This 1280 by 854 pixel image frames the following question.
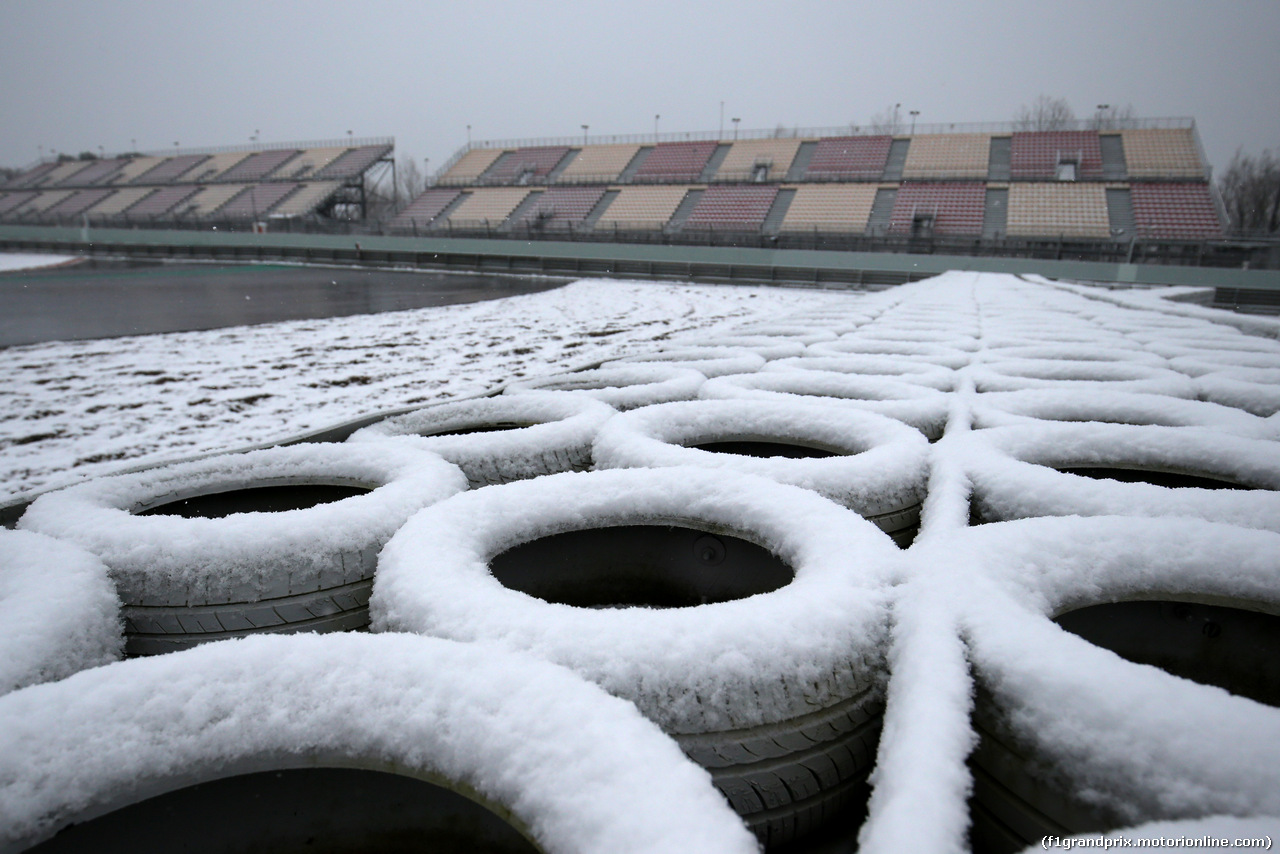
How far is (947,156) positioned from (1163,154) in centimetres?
633

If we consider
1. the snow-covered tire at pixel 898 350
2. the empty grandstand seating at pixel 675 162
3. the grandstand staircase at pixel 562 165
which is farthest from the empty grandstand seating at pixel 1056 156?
the snow-covered tire at pixel 898 350

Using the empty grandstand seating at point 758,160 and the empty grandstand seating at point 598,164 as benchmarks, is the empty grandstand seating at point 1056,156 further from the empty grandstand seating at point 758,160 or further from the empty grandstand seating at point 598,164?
the empty grandstand seating at point 598,164

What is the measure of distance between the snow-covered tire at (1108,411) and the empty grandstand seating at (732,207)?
69.1ft

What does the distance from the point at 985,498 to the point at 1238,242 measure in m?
16.9

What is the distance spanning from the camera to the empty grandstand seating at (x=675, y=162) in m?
27.3

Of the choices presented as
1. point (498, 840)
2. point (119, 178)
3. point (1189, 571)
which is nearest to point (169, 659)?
point (498, 840)

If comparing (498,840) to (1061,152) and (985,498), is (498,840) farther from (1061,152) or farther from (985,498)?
(1061,152)

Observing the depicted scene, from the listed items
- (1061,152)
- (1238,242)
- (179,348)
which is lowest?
(179,348)

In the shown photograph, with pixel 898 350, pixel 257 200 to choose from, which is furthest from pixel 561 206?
pixel 898 350

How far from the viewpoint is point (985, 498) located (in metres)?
1.48

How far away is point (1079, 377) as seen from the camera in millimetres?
2945

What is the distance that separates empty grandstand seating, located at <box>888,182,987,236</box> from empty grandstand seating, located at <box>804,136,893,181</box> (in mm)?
2117

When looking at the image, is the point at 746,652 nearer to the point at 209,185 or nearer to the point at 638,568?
the point at 638,568

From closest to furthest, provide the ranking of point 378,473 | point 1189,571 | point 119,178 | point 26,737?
point 26,737
point 1189,571
point 378,473
point 119,178
